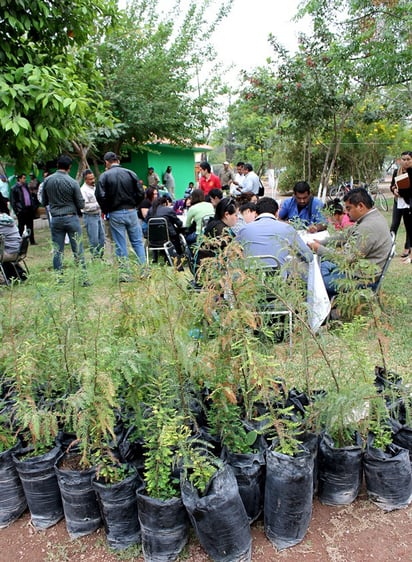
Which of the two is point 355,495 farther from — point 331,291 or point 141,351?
point 331,291

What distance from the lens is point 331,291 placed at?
4.35 meters

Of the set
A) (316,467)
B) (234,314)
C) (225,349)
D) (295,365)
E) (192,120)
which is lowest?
(316,467)

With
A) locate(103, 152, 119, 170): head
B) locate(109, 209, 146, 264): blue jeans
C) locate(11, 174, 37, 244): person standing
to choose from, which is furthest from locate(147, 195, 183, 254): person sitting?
locate(11, 174, 37, 244): person standing

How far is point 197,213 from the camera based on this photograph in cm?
610

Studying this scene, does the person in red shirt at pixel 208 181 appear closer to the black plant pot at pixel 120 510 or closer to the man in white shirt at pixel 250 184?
the man in white shirt at pixel 250 184

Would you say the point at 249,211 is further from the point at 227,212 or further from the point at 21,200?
the point at 21,200

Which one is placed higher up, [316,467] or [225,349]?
[225,349]

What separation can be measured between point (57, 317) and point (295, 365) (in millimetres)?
1320

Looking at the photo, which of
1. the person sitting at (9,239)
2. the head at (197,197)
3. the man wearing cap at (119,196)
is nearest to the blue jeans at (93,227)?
the man wearing cap at (119,196)

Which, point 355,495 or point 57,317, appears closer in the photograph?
point 355,495

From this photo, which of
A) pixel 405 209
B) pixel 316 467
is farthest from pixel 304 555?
pixel 405 209

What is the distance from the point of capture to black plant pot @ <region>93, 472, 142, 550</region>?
1914 millimetres

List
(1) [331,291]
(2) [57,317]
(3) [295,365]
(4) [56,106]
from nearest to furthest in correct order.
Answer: (2) [57,317] → (3) [295,365] → (4) [56,106] → (1) [331,291]

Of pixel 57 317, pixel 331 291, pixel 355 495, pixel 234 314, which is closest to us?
pixel 234 314
